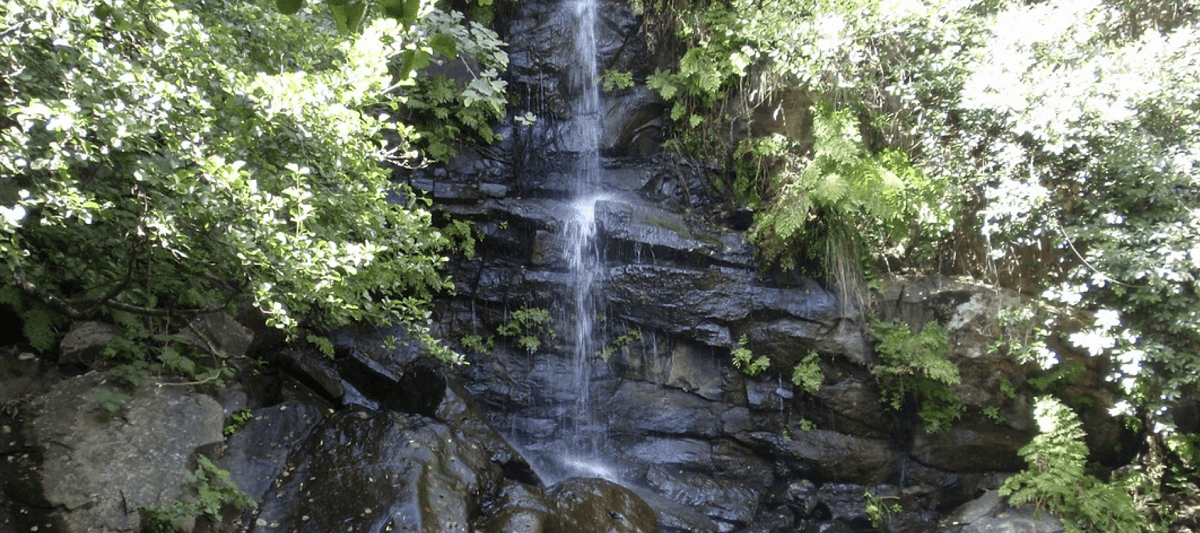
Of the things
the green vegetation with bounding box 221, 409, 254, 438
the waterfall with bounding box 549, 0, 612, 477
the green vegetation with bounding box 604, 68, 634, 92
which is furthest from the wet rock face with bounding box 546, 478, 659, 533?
the green vegetation with bounding box 604, 68, 634, 92

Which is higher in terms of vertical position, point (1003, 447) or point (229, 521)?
point (229, 521)

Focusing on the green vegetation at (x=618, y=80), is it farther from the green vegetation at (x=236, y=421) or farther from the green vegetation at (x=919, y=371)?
the green vegetation at (x=236, y=421)

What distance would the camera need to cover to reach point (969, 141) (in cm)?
663

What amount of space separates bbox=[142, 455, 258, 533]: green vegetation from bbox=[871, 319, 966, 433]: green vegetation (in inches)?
253

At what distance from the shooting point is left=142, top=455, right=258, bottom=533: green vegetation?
4.23 m

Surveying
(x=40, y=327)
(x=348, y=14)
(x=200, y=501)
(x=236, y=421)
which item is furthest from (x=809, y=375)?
(x=40, y=327)

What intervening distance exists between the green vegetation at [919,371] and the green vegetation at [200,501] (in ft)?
21.1

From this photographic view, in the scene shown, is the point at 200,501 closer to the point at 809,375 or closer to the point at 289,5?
the point at 289,5

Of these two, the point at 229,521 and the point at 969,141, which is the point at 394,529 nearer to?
the point at 229,521

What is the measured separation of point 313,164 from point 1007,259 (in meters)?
7.29

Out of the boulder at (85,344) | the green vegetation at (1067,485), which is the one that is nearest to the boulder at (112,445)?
the boulder at (85,344)

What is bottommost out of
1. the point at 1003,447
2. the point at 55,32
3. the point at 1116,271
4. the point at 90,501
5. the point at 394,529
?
the point at 1003,447

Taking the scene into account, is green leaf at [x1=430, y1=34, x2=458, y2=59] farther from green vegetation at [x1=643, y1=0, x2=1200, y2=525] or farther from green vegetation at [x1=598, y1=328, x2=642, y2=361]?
green vegetation at [x1=598, y1=328, x2=642, y2=361]

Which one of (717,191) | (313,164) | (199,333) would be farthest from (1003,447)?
(199,333)
